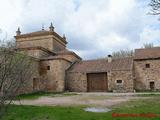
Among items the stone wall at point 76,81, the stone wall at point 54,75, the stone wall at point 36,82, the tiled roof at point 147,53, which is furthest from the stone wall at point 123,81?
the stone wall at point 36,82

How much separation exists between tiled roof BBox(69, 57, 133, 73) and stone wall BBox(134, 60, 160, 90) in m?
1.35

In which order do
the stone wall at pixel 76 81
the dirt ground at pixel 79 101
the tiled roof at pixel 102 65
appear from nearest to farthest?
1. the dirt ground at pixel 79 101
2. the tiled roof at pixel 102 65
3. the stone wall at pixel 76 81

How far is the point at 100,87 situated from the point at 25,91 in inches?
376

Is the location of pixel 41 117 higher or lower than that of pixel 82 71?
lower

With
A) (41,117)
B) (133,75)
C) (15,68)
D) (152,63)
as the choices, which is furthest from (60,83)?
(15,68)

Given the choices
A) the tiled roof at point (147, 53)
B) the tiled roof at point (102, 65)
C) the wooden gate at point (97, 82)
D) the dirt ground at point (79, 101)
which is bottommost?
the dirt ground at point (79, 101)

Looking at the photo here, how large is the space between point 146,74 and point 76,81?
8803 millimetres

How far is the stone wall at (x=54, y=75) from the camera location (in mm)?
28938

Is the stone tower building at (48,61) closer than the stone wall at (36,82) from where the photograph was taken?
No

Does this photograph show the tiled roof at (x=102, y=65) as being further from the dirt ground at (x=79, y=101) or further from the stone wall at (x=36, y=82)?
the dirt ground at (x=79, y=101)

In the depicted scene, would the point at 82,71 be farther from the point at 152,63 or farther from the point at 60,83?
the point at 152,63

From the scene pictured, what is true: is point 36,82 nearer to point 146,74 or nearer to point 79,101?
point 79,101

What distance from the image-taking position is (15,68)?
5.34 meters

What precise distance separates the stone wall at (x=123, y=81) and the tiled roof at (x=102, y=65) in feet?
2.06
